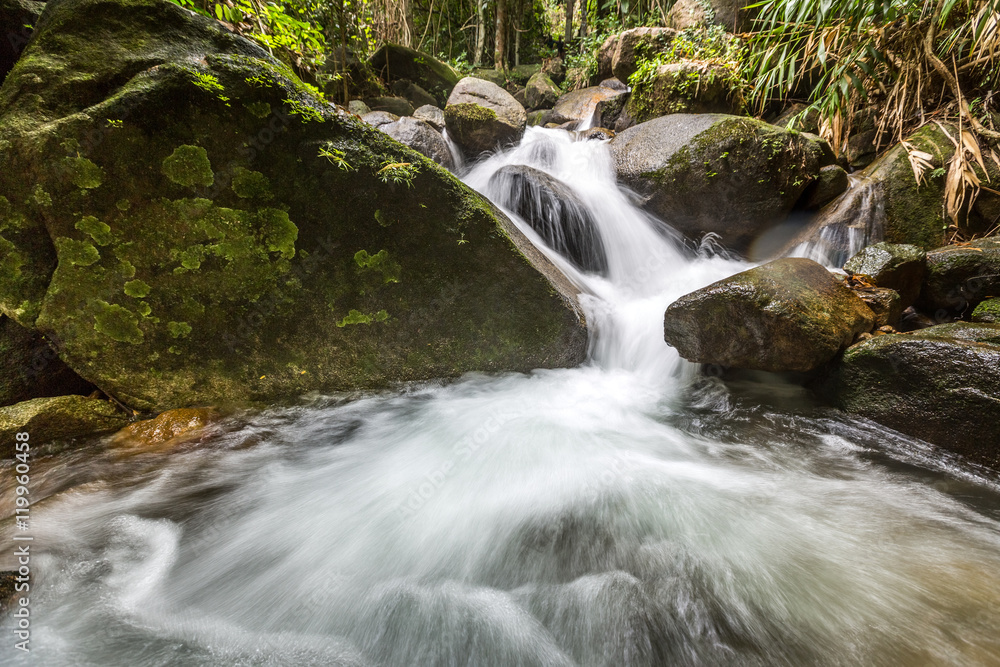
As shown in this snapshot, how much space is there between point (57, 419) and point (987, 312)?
6.53 metres

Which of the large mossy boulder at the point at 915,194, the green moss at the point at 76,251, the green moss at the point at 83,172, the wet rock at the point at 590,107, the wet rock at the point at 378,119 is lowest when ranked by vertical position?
the green moss at the point at 76,251

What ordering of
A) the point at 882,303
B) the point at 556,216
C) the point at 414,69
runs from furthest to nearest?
the point at 414,69
the point at 556,216
the point at 882,303

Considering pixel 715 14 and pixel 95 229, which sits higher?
pixel 715 14

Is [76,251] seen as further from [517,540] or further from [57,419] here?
[517,540]

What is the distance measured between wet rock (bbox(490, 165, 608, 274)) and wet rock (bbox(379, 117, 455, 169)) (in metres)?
2.14

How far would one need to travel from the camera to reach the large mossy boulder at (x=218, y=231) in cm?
216

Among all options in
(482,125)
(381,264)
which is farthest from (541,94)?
(381,264)

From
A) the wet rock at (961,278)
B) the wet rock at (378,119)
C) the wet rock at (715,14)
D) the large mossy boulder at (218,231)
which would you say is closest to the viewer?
the large mossy boulder at (218,231)

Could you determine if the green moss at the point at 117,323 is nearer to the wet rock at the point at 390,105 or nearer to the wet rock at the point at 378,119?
the wet rock at the point at 378,119

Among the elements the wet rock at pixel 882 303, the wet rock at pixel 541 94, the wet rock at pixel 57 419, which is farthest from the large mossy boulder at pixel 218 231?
the wet rock at pixel 541 94

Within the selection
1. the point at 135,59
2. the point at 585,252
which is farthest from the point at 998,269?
the point at 135,59

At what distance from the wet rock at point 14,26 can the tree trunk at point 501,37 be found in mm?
13084

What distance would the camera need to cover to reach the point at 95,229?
2.27 metres

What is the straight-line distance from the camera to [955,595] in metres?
1.41
